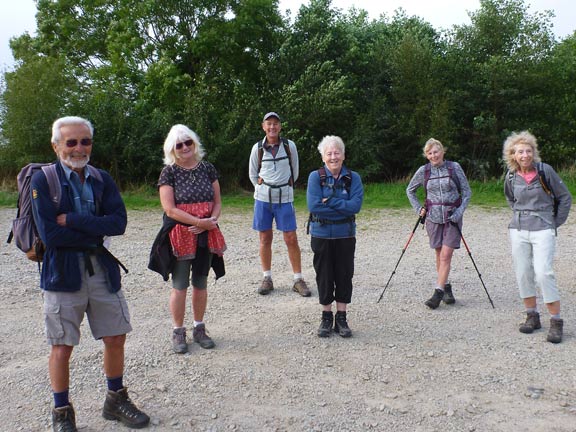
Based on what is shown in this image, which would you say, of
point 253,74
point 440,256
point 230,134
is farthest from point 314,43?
point 440,256

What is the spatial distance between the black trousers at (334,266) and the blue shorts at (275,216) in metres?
1.32

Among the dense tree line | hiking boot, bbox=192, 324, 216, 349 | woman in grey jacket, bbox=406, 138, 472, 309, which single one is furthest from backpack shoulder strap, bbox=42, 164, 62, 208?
the dense tree line

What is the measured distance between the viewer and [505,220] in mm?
11398

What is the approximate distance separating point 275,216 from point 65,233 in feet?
11.1

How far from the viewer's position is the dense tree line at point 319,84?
16.6 m

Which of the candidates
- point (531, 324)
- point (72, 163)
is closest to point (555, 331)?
point (531, 324)

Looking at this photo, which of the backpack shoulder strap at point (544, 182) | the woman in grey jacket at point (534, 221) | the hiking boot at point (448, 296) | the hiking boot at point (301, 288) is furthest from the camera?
the hiking boot at point (301, 288)

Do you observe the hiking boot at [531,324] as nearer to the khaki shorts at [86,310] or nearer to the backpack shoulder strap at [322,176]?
the backpack shoulder strap at [322,176]

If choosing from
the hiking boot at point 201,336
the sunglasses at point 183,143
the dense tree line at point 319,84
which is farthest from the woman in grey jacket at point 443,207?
the dense tree line at point 319,84

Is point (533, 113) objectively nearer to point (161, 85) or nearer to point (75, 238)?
point (161, 85)

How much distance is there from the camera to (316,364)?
439cm

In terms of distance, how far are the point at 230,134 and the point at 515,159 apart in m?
11.8

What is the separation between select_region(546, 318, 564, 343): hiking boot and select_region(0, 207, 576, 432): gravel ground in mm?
68

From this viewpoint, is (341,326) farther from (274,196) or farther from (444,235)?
(274,196)
